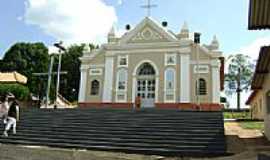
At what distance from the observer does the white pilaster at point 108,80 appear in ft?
93.9

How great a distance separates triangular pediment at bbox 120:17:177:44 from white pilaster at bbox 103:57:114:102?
2129mm

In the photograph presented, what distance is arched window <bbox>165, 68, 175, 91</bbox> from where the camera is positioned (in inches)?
1080

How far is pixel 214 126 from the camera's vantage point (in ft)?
42.3

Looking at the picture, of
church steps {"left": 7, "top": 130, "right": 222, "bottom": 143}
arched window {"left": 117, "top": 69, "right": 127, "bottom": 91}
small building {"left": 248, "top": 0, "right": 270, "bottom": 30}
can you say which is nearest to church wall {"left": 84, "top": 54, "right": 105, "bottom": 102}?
arched window {"left": 117, "top": 69, "right": 127, "bottom": 91}

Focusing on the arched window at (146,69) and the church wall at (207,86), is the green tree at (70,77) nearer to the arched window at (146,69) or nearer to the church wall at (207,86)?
the arched window at (146,69)

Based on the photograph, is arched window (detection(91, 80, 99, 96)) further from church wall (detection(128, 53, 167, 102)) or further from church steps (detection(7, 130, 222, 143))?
church steps (detection(7, 130, 222, 143))

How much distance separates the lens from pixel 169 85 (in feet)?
90.3

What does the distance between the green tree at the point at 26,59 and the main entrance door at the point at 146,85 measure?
70.7ft

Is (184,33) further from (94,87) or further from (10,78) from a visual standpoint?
(10,78)

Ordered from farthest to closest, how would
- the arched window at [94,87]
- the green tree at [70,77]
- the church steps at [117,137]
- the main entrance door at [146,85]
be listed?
1. the green tree at [70,77]
2. the arched window at [94,87]
3. the main entrance door at [146,85]
4. the church steps at [117,137]

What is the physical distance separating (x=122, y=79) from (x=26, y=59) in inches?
894

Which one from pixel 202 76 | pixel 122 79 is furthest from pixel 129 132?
pixel 122 79

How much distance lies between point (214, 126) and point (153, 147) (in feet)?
10.4

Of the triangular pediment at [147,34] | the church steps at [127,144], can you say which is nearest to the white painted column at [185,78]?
the triangular pediment at [147,34]
